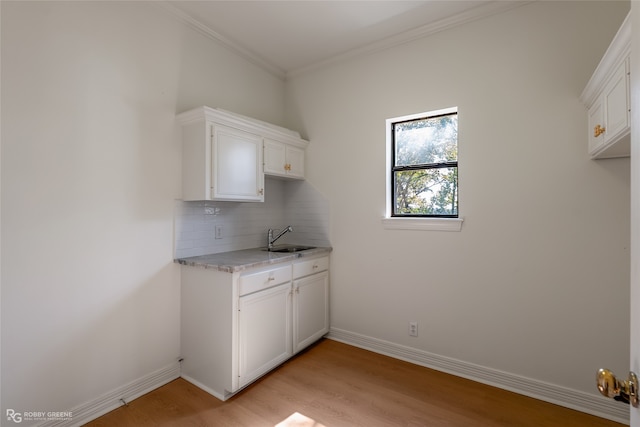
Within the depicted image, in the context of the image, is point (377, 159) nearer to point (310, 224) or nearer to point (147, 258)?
point (310, 224)

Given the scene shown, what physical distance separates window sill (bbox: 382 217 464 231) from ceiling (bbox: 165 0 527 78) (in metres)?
1.60

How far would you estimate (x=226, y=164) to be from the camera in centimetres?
248

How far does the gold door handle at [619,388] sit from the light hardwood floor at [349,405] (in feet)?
4.91

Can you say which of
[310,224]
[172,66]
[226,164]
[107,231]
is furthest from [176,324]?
[172,66]

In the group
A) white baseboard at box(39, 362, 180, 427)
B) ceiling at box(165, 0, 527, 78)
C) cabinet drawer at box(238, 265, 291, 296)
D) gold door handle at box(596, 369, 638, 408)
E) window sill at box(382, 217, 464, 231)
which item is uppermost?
ceiling at box(165, 0, 527, 78)

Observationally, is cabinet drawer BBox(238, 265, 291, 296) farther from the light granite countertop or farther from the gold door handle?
the gold door handle

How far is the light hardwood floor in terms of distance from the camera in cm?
195

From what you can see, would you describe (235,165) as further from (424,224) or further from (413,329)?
(413,329)

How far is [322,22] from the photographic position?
2609mm

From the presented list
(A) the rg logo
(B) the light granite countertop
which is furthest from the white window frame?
(A) the rg logo

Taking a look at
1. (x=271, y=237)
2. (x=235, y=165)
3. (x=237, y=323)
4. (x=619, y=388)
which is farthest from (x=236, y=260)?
(x=619, y=388)

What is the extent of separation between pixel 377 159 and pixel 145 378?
2.57 m

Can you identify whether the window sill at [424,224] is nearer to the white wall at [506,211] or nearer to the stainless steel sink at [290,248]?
the white wall at [506,211]

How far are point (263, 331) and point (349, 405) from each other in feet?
2.64
